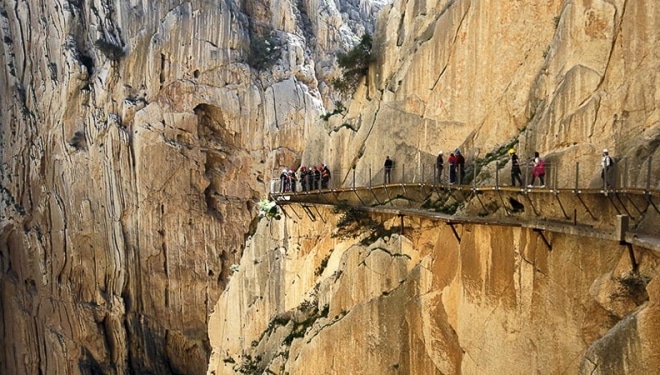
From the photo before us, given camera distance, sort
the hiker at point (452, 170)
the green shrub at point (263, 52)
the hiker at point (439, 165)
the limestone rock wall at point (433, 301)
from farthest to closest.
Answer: the green shrub at point (263, 52) → the hiker at point (439, 165) → the hiker at point (452, 170) → the limestone rock wall at point (433, 301)

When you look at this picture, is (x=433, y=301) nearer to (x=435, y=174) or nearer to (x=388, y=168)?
(x=435, y=174)

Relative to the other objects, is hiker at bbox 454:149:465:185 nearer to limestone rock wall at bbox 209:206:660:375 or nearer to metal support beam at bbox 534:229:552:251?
limestone rock wall at bbox 209:206:660:375

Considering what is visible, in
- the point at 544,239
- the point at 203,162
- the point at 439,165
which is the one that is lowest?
the point at 544,239

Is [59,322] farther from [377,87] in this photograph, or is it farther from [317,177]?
[377,87]

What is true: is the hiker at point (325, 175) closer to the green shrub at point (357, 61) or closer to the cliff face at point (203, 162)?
the cliff face at point (203, 162)

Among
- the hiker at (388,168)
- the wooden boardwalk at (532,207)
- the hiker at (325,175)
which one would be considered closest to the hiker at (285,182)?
the hiker at (325,175)

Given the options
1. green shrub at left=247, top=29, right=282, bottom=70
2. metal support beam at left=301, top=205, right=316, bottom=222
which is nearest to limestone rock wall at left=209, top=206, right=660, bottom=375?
metal support beam at left=301, top=205, right=316, bottom=222

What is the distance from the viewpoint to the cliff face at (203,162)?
1504 cm

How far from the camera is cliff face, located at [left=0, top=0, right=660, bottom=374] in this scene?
49.3 ft

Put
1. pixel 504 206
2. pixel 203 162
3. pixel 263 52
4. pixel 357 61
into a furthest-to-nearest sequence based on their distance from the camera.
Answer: pixel 263 52 < pixel 203 162 < pixel 357 61 < pixel 504 206

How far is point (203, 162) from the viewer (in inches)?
1540

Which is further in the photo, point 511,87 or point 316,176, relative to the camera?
point 316,176

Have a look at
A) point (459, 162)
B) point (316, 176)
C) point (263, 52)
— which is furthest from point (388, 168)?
point (263, 52)

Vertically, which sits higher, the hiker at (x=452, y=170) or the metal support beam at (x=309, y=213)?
the hiker at (x=452, y=170)
